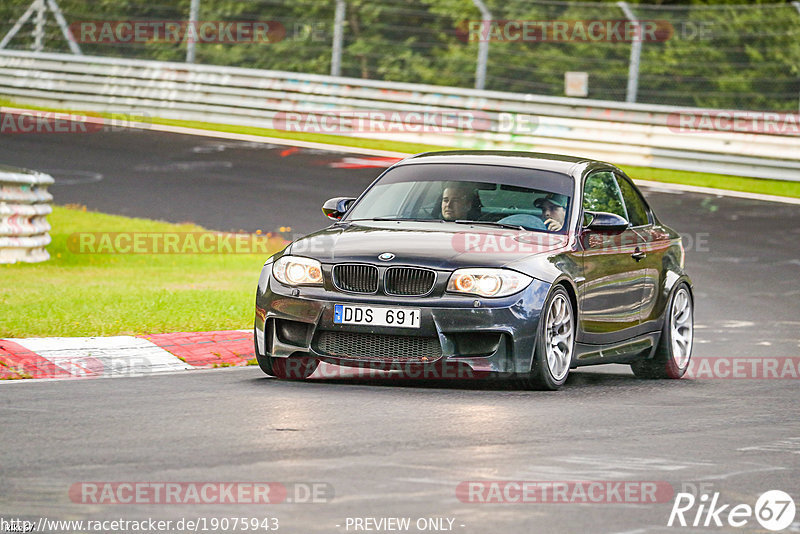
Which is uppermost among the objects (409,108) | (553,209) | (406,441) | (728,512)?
(553,209)

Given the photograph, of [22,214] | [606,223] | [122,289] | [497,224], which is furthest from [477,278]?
[22,214]

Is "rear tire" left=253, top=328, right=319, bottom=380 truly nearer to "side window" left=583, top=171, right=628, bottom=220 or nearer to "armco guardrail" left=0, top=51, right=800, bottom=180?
"side window" left=583, top=171, right=628, bottom=220

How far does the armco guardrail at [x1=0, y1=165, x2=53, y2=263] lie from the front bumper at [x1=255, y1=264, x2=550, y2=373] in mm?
7777

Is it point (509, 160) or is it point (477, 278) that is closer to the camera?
point (477, 278)

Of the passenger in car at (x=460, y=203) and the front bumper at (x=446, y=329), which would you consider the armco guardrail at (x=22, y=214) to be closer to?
the passenger in car at (x=460, y=203)

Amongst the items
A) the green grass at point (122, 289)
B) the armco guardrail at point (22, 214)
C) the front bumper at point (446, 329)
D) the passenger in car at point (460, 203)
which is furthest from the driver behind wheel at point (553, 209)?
the armco guardrail at point (22, 214)

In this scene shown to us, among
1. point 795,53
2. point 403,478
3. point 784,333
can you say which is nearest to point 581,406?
point 403,478

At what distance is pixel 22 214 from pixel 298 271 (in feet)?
25.5

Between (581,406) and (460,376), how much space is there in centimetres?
96

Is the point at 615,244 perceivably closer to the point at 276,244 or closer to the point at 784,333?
the point at 784,333

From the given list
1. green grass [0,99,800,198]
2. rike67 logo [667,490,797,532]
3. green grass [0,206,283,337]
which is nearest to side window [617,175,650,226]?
green grass [0,206,283,337]

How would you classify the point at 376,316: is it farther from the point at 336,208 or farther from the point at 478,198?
the point at 336,208

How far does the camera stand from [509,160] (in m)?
11.2

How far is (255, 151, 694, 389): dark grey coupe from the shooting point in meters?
9.58
